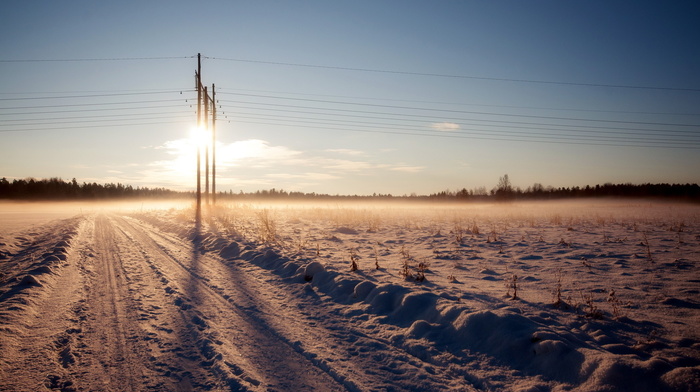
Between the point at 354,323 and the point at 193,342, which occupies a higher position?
the point at 193,342

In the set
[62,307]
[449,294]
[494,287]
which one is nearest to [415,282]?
[449,294]

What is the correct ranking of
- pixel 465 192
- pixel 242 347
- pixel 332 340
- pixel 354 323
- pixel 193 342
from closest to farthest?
1. pixel 242 347
2. pixel 193 342
3. pixel 332 340
4. pixel 354 323
5. pixel 465 192

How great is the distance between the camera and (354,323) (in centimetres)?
474

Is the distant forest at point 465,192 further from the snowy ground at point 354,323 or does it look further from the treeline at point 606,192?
the snowy ground at point 354,323

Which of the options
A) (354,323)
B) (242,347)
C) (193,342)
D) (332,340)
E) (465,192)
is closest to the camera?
(242,347)

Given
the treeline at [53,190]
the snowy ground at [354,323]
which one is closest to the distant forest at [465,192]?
the treeline at [53,190]

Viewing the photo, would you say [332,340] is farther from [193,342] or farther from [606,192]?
[606,192]

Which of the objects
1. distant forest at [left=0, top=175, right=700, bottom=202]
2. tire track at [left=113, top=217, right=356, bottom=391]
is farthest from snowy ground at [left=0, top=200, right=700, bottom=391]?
distant forest at [left=0, top=175, right=700, bottom=202]

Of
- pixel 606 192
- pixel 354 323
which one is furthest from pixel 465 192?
pixel 354 323

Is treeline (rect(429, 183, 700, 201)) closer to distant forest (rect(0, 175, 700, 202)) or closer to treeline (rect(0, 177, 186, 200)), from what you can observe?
distant forest (rect(0, 175, 700, 202))

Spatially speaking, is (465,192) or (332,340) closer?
(332,340)

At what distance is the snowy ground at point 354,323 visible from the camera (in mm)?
3146

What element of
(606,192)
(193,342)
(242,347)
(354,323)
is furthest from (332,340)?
(606,192)

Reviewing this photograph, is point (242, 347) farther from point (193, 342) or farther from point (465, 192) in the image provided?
point (465, 192)
